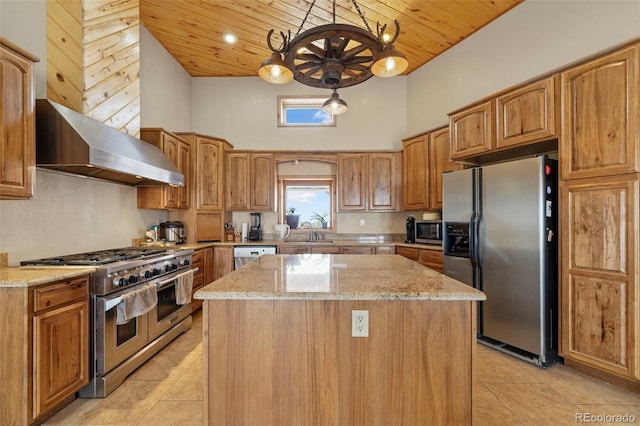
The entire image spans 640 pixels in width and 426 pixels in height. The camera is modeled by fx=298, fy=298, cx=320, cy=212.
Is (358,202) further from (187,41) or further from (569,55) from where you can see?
(187,41)

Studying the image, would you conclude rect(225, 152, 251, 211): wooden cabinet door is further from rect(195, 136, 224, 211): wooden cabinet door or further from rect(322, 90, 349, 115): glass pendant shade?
rect(322, 90, 349, 115): glass pendant shade

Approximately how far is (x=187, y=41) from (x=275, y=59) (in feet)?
10.2

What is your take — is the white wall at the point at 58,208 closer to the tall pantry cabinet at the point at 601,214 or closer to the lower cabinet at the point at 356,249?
the lower cabinet at the point at 356,249

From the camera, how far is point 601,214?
227 centimetres

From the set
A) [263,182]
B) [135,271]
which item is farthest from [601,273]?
[263,182]

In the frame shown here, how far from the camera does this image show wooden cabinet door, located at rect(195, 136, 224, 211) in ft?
13.9

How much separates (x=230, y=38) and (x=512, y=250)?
4160 mm

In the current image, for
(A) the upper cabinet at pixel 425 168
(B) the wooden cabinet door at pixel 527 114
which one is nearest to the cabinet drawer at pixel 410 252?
(A) the upper cabinet at pixel 425 168

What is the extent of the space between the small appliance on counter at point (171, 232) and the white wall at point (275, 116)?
1.71 m

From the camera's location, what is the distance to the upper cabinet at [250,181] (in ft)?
15.4

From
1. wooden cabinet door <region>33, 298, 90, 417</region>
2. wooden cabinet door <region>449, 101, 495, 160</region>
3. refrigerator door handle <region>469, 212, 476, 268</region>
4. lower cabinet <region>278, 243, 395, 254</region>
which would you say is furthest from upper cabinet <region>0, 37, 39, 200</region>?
wooden cabinet door <region>449, 101, 495, 160</region>

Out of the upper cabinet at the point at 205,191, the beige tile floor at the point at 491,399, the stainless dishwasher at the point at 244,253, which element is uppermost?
the upper cabinet at the point at 205,191

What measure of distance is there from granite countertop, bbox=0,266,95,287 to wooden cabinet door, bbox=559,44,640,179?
3750 mm

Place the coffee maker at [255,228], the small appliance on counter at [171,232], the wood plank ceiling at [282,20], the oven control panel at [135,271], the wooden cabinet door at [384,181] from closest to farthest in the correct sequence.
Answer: the oven control panel at [135,271] < the wood plank ceiling at [282,20] < the small appliance on counter at [171,232] < the wooden cabinet door at [384,181] < the coffee maker at [255,228]
